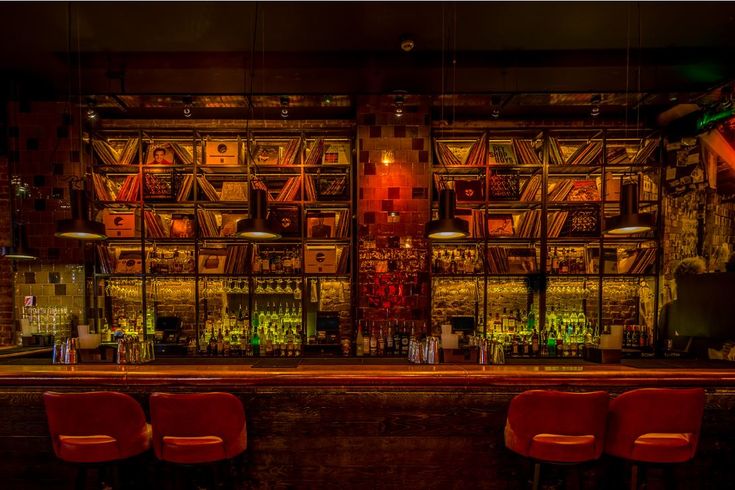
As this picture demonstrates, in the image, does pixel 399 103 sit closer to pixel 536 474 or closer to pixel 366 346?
pixel 366 346

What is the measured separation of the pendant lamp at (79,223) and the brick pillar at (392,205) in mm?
2458

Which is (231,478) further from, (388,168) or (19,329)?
(19,329)

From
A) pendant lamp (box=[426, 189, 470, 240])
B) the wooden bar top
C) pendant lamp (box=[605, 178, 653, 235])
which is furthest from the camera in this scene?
pendant lamp (box=[426, 189, 470, 240])

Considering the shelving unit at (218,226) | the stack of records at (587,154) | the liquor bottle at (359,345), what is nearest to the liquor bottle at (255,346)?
the shelving unit at (218,226)

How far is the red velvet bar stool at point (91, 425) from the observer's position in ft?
7.09

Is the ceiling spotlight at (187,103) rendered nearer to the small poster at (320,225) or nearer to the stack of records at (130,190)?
the stack of records at (130,190)

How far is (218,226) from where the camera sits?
514cm

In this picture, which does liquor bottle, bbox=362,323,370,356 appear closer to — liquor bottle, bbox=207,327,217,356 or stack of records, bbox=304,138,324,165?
liquor bottle, bbox=207,327,217,356

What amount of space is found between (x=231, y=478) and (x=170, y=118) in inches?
160

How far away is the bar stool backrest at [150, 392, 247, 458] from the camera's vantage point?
2137 millimetres

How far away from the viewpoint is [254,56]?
393cm

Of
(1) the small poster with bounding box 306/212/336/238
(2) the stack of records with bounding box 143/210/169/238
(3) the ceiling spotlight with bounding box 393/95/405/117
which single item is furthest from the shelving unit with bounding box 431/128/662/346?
(2) the stack of records with bounding box 143/210/169/238

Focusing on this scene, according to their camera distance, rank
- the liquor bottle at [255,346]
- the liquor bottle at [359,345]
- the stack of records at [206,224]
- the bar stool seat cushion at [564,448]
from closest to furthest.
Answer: the bar stool seat cushion at [564,448] < the liquor bottle at [359,345] < the liquor bottle at [255,346] < the stack of records at [206,224]

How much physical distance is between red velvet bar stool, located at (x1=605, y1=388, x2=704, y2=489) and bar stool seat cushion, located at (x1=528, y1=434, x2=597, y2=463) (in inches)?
8.9
